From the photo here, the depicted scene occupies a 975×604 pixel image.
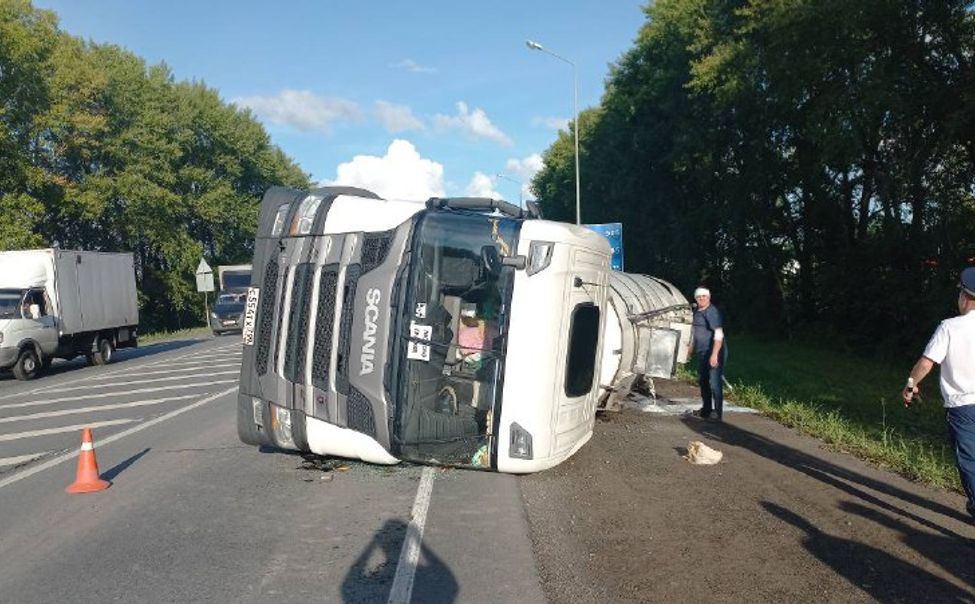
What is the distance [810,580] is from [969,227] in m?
18.9

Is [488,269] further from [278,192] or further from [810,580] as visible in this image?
[810,580]

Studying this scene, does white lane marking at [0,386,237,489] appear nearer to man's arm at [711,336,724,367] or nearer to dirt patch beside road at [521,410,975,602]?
dirt patch beside road at [521,410,975,602]

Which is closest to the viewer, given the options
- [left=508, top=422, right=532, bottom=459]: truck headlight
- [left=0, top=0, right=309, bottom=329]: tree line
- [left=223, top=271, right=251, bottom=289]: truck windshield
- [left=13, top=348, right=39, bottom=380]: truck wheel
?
[left=508, top=422, right=532, bottom=459]: truck headlight

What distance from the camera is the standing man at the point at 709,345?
32.1 ft

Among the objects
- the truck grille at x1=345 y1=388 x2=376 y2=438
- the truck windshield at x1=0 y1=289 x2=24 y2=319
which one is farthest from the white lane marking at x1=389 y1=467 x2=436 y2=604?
the truck windshield at x1=0 y1=289 x2=24 y2=319

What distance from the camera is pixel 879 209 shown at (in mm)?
25078

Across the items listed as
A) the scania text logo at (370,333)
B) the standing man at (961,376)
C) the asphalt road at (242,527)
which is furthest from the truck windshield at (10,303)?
the standing man at (961,376)

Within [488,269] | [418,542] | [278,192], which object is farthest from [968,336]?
[278,192]

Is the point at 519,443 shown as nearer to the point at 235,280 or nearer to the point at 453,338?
the point at 453,338

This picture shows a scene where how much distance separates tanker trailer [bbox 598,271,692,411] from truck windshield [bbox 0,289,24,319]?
47.7 feet

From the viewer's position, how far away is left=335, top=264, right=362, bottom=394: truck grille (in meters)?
6.24

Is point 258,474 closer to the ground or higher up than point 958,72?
closer to the ground

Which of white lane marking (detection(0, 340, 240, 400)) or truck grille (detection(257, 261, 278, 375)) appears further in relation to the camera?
white lane marking (detection(0, 340, 240, 400))

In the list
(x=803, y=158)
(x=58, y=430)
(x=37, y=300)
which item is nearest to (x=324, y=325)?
(x=58, y=430)
